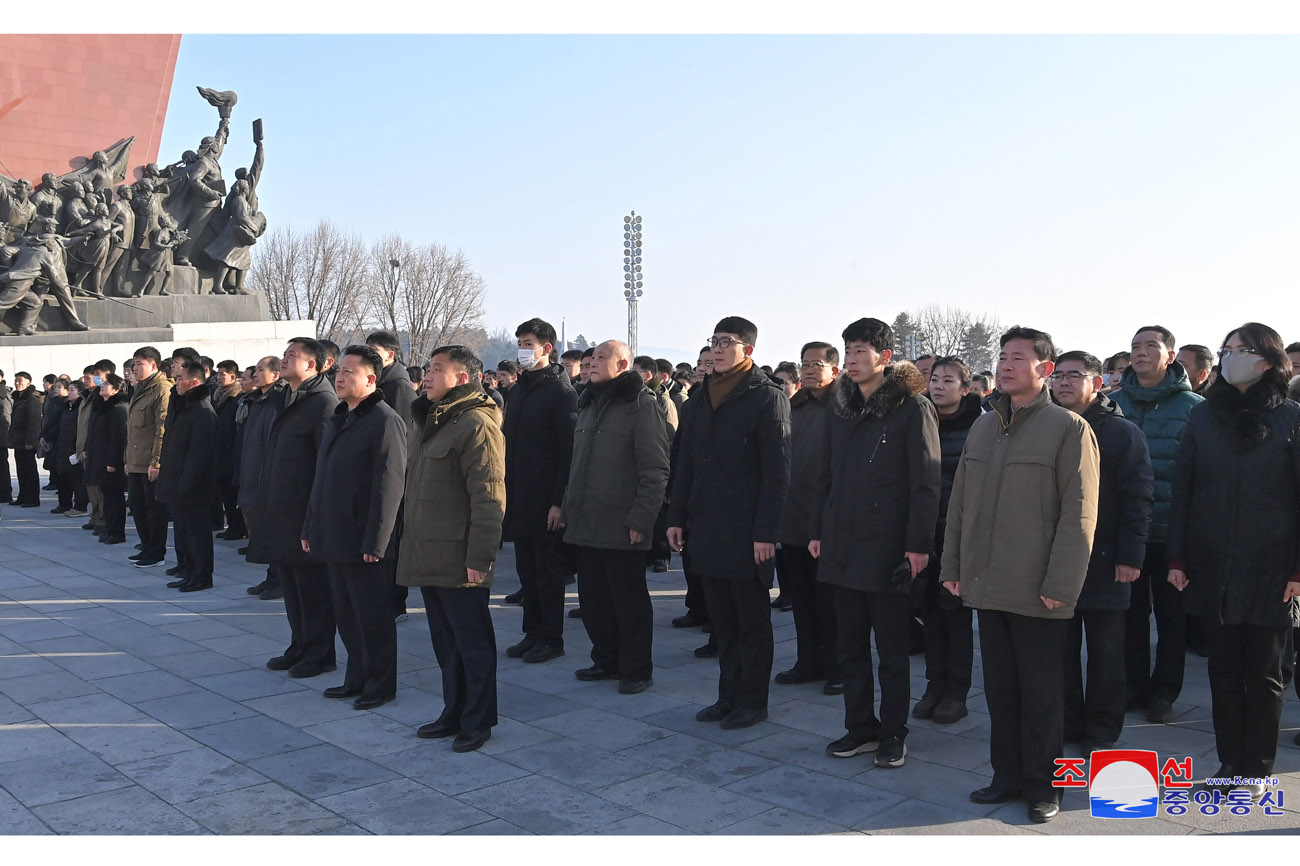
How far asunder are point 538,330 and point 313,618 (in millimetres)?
2352

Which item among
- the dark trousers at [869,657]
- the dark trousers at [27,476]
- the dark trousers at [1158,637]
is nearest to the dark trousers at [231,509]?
the dark trousers at [27,476]

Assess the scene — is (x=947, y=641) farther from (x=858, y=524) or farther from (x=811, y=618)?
(x=858, y=524)

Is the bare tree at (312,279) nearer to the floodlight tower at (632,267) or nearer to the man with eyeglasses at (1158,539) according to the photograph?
the floodlight tower at (632,267)

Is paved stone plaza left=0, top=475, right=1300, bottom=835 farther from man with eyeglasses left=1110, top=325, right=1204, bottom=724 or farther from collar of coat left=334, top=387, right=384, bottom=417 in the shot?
collar of coat left=334, top=387, right=384, bottom=417

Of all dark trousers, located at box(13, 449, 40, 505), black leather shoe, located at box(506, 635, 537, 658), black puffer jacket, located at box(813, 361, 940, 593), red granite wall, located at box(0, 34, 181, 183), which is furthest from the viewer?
red granite wall, located at box(0, 34, 181, 183)

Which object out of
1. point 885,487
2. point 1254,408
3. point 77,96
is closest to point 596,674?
point 885,487

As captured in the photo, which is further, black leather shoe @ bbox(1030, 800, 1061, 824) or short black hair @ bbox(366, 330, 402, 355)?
short black hair @ bbox(366, 330, 402, 355)

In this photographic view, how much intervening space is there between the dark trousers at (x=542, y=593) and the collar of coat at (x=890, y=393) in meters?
2.79

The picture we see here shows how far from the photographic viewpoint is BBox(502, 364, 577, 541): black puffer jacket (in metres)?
7.19

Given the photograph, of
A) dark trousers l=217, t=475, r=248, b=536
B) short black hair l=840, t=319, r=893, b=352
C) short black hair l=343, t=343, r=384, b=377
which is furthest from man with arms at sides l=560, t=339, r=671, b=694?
dark trousers l=217, t=475, r=248, b=536

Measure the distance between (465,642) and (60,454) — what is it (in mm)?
12452

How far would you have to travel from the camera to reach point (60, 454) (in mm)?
15367

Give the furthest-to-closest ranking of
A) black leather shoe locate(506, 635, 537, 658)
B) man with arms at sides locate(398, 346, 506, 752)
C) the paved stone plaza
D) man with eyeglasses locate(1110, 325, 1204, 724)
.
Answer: black leather shoe locate(506, 635, 537, 658), man with eyeglasses locate(1110, 325, 1204, 724), man with arms at sides locate(398, 346, 506, 752), the paved stone plaza

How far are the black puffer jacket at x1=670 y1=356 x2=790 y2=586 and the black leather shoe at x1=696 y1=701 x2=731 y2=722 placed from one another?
706mm
